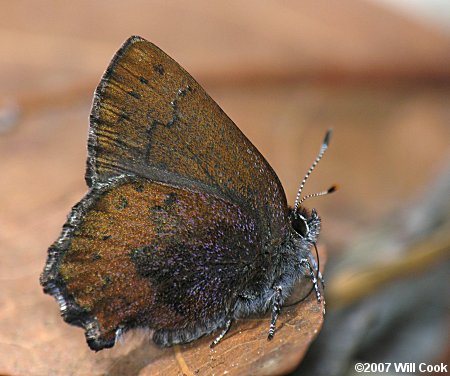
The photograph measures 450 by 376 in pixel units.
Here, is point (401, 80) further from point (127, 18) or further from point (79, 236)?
point (79, 236)

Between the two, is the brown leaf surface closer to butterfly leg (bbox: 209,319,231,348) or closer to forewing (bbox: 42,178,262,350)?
butterfly leg (bbox: 209,319,231,348)

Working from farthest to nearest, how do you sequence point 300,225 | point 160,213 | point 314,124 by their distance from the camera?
point 314,124 < point 300,225 < point 160,213

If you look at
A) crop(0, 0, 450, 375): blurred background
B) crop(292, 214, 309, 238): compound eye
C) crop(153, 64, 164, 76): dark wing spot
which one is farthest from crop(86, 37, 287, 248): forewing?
crop(0, 0, 450, 375): blurred background

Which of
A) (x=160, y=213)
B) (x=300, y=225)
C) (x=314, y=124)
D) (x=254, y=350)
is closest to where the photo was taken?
(x=254, y=350)

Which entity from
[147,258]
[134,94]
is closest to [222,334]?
[147,258]

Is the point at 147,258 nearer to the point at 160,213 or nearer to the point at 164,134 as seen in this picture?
the point at 160,213

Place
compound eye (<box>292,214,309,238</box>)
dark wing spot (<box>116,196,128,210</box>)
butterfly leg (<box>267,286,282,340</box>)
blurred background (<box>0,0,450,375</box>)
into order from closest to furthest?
1. butterfly leg (<box>267,286,282,340</box>)
2. dark wing spot (<box>116,196,128,210</box>)
3. compound eye (<box>292,214,309,238</box>)
4. blurred background (<box>0,0,450,375</box>)
